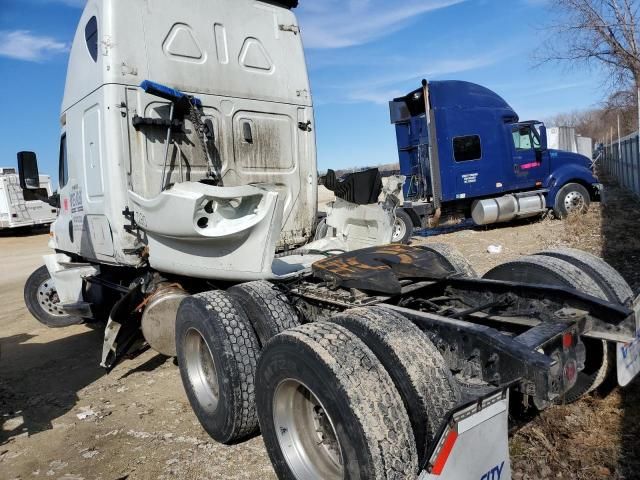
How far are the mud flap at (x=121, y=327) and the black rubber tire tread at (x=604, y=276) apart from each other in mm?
3565

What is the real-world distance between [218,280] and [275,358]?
1.85 m

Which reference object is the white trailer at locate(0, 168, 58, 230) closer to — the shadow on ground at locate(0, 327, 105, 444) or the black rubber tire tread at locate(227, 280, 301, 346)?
the shadow on ground at locate(0, 327, 105, 444)

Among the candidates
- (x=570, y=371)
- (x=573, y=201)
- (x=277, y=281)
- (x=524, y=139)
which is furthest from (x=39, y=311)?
(x=573, y=201)

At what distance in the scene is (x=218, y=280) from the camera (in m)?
4.35

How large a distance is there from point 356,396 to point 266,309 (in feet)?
4.45

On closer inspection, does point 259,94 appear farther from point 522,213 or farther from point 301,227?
point 522,213

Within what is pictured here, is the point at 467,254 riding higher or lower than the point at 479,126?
→ lower

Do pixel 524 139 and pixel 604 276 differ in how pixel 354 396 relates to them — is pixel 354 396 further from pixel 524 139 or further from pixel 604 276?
pixel 524 139

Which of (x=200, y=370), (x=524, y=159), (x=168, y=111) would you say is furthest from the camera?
(x=524, y=159)

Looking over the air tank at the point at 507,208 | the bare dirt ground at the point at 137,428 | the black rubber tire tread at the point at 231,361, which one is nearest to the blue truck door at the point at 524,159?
the air tank at the point at 507,208

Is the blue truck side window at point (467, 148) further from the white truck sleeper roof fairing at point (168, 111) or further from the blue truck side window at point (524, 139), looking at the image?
the white truck sleeper roof fairing at point (168, 111)

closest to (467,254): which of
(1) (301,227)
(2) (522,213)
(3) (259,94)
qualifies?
(2) (522,213)

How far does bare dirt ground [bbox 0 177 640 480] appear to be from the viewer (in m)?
2.96

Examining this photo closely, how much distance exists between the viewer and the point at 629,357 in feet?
8.97
